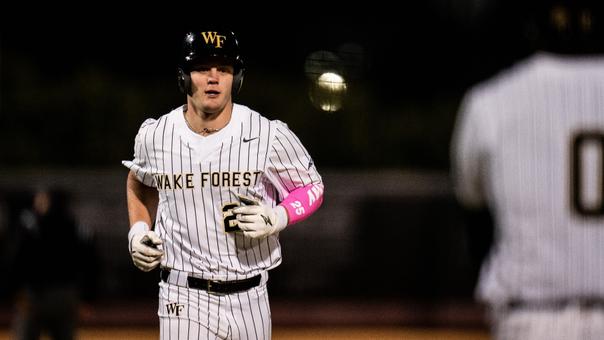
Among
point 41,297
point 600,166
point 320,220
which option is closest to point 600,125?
point 600,166

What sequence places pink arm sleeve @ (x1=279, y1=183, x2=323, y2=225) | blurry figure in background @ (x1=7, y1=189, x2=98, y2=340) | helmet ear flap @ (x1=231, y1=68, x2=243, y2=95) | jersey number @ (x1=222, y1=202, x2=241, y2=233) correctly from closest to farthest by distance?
jersey number @ (x1=222, y1=202, x2=241, y2=233), pink arm sleeve @ (x1=279, y1=183, x2=323, y2=225), helmet ear flap @ (x1=231, y1=68, x2=243, y2=95), blurry figure in background @ (x1=7, y1=189, x2=98, y2=340)

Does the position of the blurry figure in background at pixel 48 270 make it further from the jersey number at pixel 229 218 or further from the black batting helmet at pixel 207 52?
the jersey number at pixel 229 218

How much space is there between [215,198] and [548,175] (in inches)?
79.0

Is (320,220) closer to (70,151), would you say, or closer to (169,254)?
(70,151)

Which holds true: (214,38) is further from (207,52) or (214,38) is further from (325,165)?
Answer: (325,165)

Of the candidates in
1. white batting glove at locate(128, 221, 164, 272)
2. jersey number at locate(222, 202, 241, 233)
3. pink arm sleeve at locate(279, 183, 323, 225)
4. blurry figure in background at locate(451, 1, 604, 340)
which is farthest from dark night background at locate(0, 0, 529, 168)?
white batting glove at locate(128, 221, 164, 272)

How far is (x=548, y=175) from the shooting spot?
11.1ft

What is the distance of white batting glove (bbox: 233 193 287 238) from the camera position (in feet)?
15.9

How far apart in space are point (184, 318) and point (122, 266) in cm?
1141

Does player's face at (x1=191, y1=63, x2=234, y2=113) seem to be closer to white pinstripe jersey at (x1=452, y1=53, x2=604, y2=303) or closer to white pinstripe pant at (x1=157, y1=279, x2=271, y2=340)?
white pinstripe pant at (x1=157, y1=279, x2=271, y2=340)

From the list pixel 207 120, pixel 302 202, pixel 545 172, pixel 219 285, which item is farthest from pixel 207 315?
pixel 545 172

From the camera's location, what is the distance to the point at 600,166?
3.36 meters

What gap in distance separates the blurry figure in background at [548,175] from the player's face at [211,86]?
6.07 ft

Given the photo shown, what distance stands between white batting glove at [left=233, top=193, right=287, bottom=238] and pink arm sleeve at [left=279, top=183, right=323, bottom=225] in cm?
16
